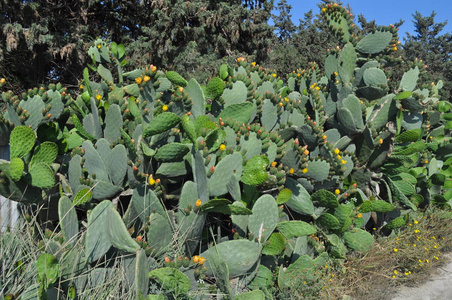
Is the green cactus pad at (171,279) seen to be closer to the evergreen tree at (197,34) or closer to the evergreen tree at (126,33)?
the evergreen tree at (126,33)

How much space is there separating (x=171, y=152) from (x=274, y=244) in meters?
1.03

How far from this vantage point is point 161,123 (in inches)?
111

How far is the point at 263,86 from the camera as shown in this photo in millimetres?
4168

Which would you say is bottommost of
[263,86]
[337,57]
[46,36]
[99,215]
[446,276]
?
[446,276]

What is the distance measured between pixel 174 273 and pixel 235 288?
617 mm

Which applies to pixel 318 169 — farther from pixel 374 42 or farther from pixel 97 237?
pixel 374 42

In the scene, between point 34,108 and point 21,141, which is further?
point 34,108

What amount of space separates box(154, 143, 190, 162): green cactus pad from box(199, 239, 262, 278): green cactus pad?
2.25 ft

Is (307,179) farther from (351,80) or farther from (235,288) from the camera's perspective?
(351,80)

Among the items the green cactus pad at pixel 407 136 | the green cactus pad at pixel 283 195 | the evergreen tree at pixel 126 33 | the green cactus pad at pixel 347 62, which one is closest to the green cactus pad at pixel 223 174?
the green cactus pad at pixel 283 195

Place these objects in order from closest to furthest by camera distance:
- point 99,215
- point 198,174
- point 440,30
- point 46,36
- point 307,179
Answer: point 99,215 < point 198,174 < point 307,179 < point 46,36 < point 440,30

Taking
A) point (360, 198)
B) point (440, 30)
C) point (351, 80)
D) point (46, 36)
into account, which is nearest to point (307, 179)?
point (360, 198)

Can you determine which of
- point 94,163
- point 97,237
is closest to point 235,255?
point 97,237

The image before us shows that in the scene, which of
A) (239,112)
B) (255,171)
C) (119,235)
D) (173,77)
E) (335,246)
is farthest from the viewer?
(335,246)
